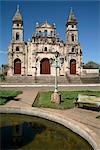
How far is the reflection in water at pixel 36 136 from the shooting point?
8234mm

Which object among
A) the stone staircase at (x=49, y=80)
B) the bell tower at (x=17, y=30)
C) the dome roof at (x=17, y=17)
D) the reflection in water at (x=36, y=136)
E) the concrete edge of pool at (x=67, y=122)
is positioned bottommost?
the reflection in water at (x=36, y=136)

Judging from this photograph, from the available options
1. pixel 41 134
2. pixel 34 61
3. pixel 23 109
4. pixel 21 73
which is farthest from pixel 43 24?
pixel 41 134

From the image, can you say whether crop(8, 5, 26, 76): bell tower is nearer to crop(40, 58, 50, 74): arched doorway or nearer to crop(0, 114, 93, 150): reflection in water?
crop(40, 58, 50, 74): arched doorway

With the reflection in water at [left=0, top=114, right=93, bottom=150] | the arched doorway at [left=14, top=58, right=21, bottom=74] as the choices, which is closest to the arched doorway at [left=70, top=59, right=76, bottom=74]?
the arched doorway at [left=14, top=58, right=21, bottom=74]

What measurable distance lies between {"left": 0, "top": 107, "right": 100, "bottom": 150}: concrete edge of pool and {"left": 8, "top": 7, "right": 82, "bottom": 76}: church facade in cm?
3001

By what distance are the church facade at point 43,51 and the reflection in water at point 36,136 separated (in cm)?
3165

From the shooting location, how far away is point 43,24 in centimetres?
4450

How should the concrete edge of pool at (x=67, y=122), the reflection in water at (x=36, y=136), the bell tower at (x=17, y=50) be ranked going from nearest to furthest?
1. the concrete edge of pool at (x=67, y=122)
2. the reflection in water at (x=36, y=136)
3. the bell tower at (x=17, y=50)

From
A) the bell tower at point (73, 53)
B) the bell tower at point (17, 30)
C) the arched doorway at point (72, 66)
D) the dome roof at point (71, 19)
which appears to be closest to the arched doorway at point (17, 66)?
the bell tower at point (17, 30)

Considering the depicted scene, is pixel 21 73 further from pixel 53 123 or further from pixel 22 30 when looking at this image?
pixel 53 123

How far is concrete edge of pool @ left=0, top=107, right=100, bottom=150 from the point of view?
8109 mm

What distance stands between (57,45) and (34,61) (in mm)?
5407

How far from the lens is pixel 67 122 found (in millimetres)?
10523

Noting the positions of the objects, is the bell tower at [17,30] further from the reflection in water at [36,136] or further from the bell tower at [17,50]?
the reflection in water at [36,136]
